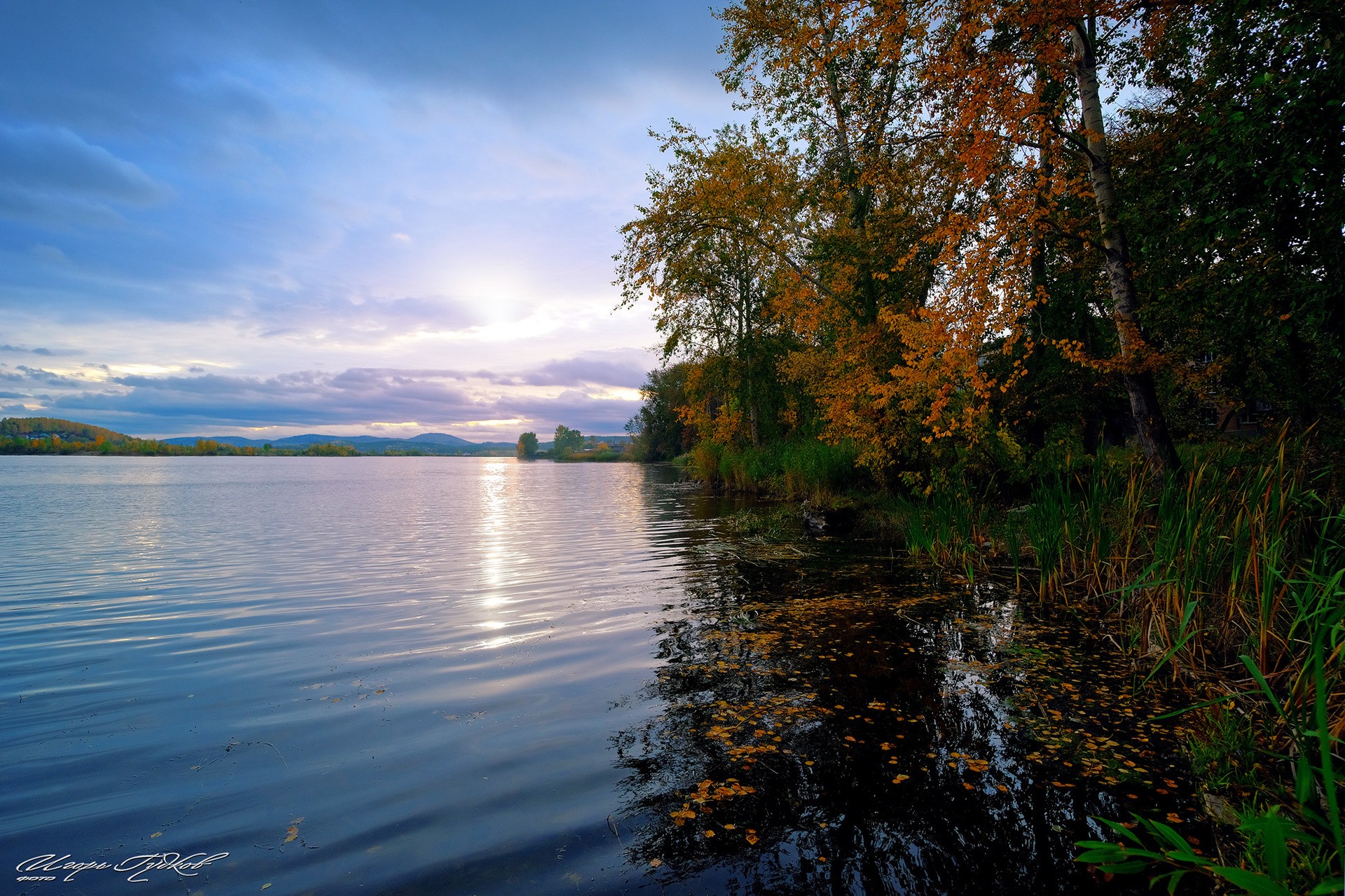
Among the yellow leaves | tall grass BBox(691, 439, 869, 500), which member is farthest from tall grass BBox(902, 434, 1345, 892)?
tall grass BBox(691, 439, 869, 500)

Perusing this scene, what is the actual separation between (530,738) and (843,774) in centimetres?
258

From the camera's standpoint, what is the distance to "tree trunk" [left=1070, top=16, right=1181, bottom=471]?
32.8ft

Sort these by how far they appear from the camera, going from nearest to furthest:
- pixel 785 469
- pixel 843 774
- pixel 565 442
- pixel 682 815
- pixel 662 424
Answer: pixel 682 815
pixel 843 774
pixel 785 469
pixel 662 424
pixel 565 442

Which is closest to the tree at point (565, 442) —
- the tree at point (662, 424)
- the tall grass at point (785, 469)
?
the tree at point (662, 424)

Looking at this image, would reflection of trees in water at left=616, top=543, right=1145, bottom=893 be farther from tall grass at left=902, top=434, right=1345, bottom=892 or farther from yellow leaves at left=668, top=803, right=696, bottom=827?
tall grass at left=902, top=434, right=1345, bottom=892

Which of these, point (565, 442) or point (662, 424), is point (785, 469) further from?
point (565, 442)

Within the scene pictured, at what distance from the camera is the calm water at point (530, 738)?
11.3 feet

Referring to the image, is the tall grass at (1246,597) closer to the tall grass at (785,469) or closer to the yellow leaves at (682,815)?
the yellow leaves at (682,815)

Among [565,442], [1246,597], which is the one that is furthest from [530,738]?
[565,442]

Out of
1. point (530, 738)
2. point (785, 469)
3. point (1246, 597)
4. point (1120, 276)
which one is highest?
point (1120, 276)

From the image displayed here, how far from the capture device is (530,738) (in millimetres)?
5082

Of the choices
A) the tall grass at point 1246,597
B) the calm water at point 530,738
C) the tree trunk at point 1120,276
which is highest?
the tree trunk at point 1120,276

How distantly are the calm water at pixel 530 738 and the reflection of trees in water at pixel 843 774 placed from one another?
24mm

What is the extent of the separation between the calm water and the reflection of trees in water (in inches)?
0.9
